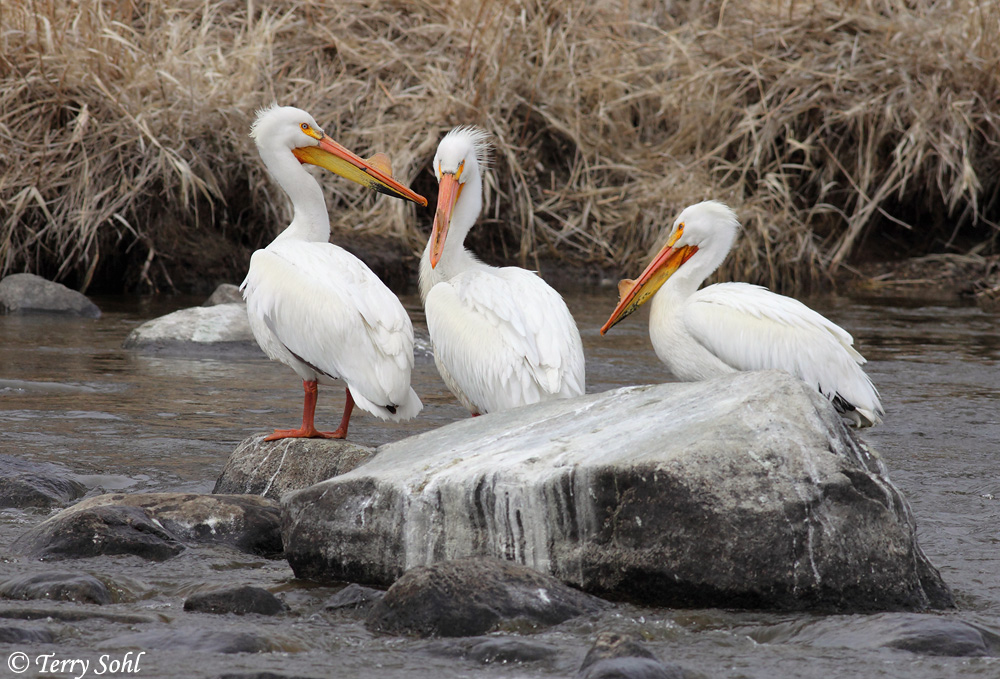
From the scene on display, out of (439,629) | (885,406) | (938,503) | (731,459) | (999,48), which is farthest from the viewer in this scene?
(999,48)

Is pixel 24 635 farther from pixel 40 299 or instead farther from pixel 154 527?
Result: pixel 40 299

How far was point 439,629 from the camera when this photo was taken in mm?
2926

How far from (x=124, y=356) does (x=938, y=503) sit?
4.81 metres

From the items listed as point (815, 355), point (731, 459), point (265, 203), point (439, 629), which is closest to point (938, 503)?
point (815, 355)

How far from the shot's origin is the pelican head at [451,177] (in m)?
5.21

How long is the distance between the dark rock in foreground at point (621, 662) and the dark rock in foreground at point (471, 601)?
0.97 ft

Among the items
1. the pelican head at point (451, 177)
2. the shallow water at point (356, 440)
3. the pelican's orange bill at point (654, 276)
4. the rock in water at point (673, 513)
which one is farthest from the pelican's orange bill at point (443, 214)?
the rock in water at point (673, 513)

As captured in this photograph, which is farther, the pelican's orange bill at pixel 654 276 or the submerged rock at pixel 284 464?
the pelican's orange bill at pixel 654 276

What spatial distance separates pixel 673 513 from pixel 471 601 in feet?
1.87

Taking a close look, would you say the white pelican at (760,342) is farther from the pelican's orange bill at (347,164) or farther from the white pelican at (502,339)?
the pelican's orange bill at (347,164)

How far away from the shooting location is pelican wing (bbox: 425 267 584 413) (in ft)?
14.4

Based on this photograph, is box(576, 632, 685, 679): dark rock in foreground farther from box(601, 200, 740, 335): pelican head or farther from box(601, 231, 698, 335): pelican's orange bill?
box(601, 231, 698, 335): pelican's orange bill

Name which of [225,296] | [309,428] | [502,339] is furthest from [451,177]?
[225,296]

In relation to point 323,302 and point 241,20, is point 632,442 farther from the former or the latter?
point 241,20
